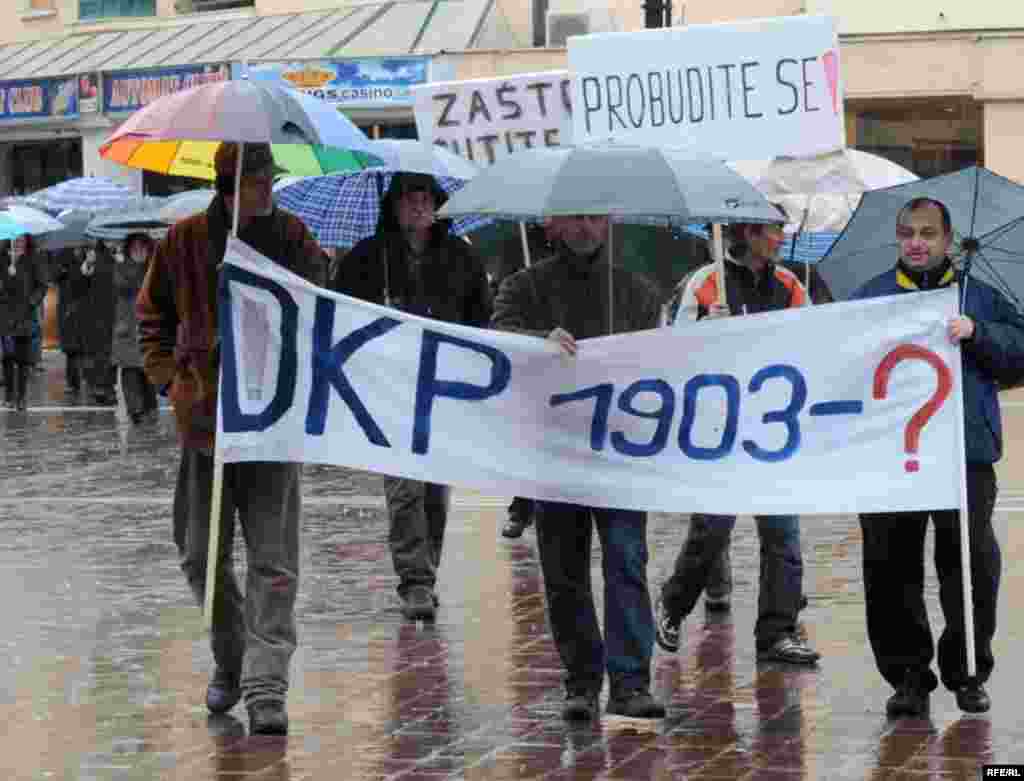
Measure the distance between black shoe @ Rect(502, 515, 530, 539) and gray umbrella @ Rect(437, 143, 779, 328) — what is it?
16.7 ft

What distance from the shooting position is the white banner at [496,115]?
1197 cm

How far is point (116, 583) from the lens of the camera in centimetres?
1119

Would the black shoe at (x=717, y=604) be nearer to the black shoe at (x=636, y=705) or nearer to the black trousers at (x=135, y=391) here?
the black shoe at (x=636, y=705)

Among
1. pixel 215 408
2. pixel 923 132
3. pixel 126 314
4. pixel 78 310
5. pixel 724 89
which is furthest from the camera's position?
pixel 923 132

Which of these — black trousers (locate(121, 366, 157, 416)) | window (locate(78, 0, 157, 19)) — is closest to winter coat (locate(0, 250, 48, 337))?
black trousers (locate(121, 366, 157, 416))

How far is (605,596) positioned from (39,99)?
102 feet

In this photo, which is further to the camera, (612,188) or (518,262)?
(518,262)

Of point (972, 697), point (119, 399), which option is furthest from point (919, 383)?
A: point (119, 399)

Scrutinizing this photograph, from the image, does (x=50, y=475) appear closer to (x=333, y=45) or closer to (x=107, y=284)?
(x=107, y=284)

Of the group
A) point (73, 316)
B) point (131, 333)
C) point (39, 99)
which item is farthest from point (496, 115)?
point (39, 99)

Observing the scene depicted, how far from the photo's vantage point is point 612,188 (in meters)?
7.61

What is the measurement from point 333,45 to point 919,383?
27.0m

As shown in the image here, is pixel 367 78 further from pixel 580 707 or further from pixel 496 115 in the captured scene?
pixel 580 707

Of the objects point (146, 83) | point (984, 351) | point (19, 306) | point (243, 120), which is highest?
point (146, 83)
